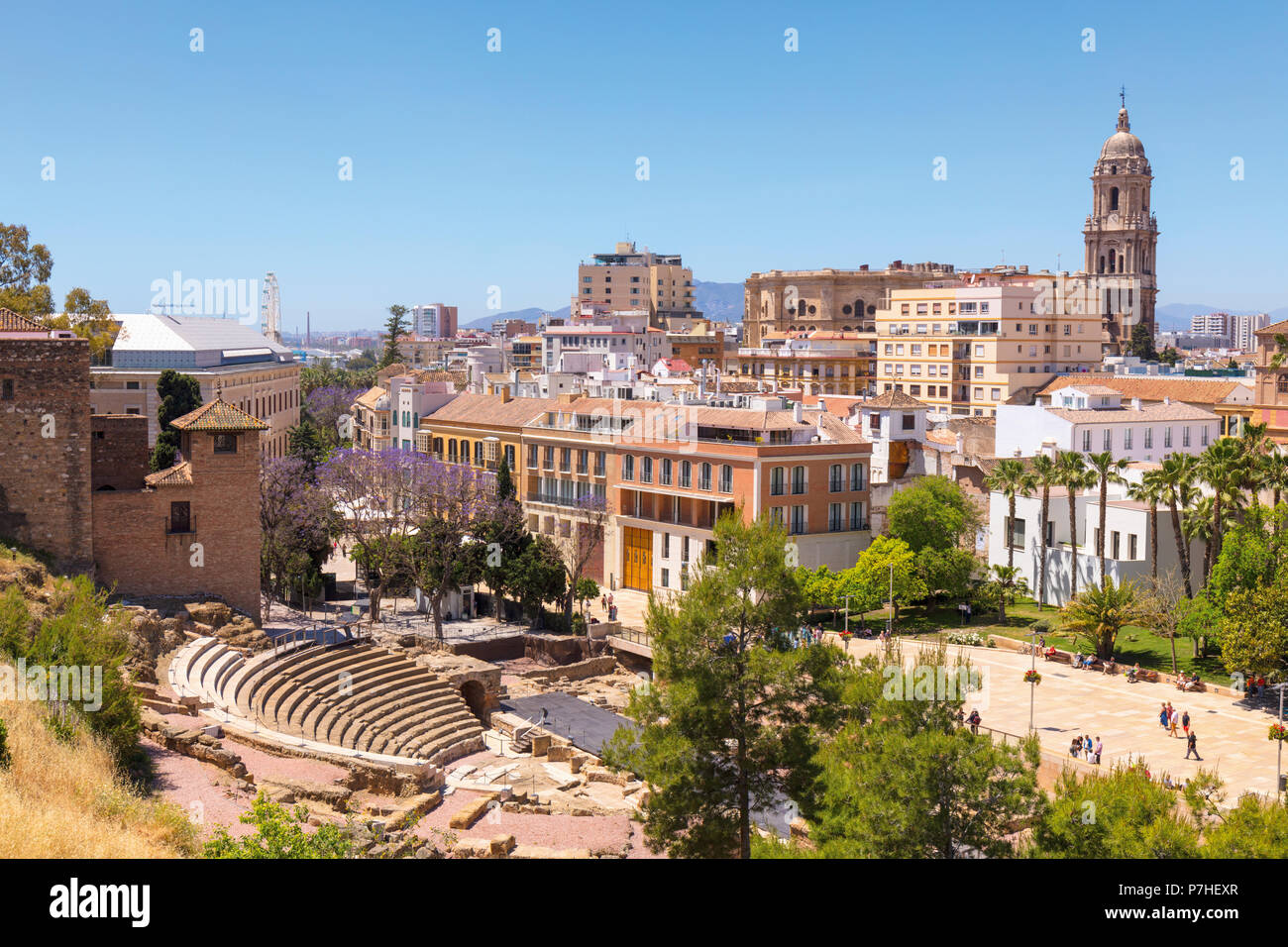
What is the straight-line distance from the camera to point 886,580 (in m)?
48.6

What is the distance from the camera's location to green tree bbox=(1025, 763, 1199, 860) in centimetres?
1773

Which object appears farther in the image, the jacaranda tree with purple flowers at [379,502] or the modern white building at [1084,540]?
the jacaranda tree with purple flowers at [379,502]

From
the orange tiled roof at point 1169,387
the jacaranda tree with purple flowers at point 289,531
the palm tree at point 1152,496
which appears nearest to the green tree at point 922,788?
the palm tree at point 1152,496

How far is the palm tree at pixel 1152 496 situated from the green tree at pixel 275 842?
1420 inches

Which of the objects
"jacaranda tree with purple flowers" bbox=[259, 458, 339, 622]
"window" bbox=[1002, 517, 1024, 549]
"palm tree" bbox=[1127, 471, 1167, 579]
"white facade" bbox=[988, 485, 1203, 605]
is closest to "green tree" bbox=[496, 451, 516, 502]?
"jacaranda tree with purple flowers" bbox=[259, 458, 339, 622]

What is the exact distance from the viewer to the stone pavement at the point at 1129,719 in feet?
101

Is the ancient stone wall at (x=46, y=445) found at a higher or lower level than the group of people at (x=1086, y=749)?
higher

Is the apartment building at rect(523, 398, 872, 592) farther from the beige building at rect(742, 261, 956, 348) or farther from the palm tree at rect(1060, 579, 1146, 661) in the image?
the beige building at rect(742, 261, 956, 348)

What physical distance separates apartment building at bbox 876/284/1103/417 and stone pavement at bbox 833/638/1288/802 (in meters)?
46.8

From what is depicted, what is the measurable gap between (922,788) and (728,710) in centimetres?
383

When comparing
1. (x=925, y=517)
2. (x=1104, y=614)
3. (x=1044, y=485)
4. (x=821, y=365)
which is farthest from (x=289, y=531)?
(x=821, y=365)

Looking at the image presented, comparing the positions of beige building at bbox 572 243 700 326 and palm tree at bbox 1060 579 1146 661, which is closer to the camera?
palm tree at bbox 1060 579 1146 661

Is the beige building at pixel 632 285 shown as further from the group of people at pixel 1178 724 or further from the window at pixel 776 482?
the group of people at pixel 1178 724
